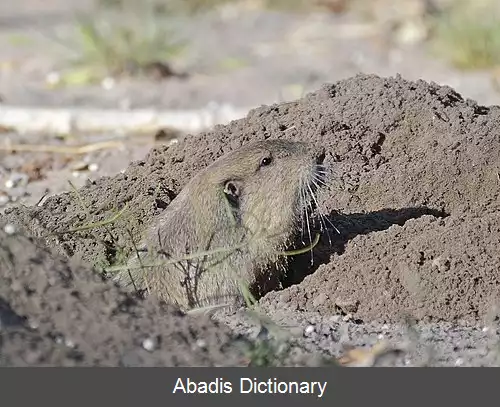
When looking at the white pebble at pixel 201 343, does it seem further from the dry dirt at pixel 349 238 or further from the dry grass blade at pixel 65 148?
the dry grass blade at pixel 65 148

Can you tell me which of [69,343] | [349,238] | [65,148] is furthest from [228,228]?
[65,148]

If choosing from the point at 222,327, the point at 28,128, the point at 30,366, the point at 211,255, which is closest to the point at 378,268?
the point at 211,255

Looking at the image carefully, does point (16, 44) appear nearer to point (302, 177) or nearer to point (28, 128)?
point (28, 128)

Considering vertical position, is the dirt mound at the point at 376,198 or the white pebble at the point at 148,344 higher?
the dirt mound at the point at 376,198

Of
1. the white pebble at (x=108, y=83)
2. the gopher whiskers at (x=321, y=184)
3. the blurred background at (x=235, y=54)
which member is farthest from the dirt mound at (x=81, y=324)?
the white pebble at (x=108, y=83)

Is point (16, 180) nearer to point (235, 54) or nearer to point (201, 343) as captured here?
point (201, 343)

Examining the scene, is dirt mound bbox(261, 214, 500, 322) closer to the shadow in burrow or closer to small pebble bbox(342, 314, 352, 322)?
small pebble bbox(342, 314, 352, 322)

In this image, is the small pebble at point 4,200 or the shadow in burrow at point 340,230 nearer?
the shadow in burrow at point 340,230
